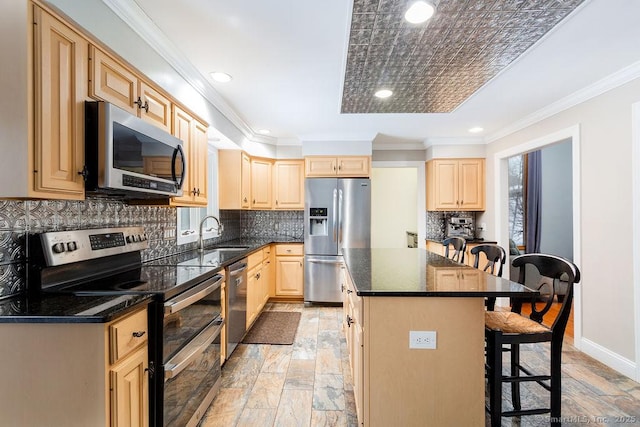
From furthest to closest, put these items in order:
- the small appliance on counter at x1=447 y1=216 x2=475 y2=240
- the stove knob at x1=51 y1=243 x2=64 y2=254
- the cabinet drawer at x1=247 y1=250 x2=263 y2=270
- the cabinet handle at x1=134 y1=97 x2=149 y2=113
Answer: the small appliance on counter at x1=447 y1=216 x2=475 y2=240, the cabinet drawer at x1=247 y1=250 x2=263 y2=270, the cabinet handle at x1=134 y1=97 x2=149 y2=113, the stove knob at x1=51 y1=243 x2=64 y2=254

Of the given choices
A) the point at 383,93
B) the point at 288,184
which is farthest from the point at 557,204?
the point at 288,184

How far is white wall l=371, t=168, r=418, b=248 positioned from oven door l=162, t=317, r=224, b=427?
460 centimetres

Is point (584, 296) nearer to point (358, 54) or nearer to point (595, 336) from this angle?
point (595, 336)

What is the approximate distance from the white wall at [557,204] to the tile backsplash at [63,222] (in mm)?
5729

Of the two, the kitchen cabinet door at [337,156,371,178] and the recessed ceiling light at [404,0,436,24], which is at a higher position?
the recessed ceiling light at [404,0,436,24]

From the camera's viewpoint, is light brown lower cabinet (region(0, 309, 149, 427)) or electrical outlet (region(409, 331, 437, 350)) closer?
light brown lower cabinet (region(0, 309, 149, 427))

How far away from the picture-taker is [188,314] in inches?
65.9

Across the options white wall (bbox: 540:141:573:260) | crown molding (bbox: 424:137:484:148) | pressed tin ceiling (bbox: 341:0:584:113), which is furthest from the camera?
white wall (bbox: 540:141:573:260)

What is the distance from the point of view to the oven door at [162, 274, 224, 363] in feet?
4.81

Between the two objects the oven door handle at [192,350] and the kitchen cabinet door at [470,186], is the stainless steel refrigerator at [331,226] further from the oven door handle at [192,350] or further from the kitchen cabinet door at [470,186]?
the oven door handle at [192,350]

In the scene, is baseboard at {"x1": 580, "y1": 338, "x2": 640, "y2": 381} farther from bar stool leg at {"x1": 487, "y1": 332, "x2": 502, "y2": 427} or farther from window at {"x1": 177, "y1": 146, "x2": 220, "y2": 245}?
window at {"x1": 177, "y1": 146, "x2": 220, "y2": 245}

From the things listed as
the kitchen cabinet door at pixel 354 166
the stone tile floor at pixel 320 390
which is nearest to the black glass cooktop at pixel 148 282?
the stone tile floor at pixel 320 390

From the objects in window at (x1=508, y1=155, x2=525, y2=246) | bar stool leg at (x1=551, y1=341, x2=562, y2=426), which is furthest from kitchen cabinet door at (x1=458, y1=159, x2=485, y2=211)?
bar stool leg at (x1=551, y1=341, x2=562, y2=426)

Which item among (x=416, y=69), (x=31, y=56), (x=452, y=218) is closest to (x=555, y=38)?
(x=416, y=69)
